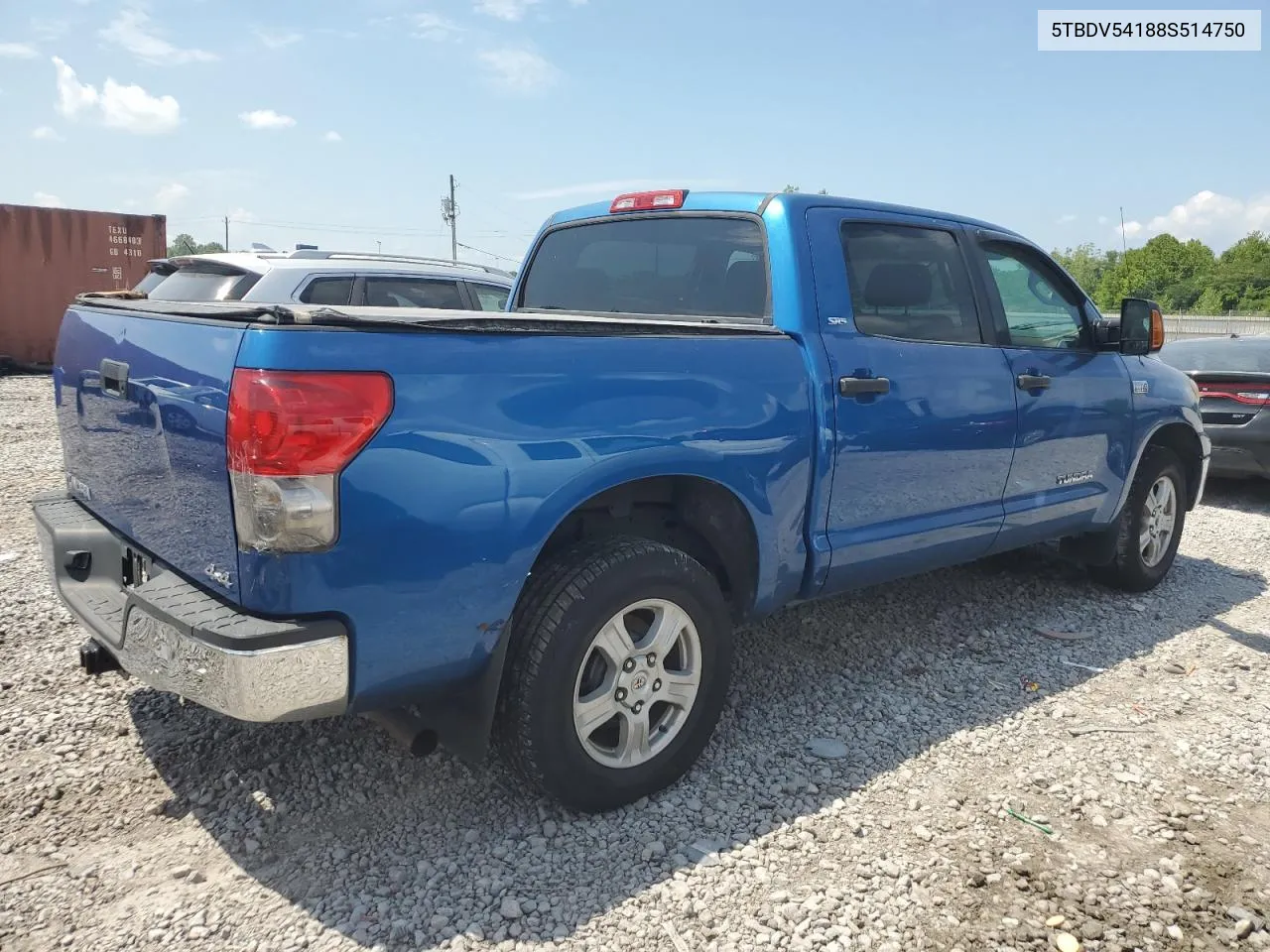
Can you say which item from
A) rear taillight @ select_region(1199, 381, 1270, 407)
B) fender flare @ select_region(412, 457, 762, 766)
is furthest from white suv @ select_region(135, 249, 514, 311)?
rear taillight @ select_region(1199, 381, 1270, 407)

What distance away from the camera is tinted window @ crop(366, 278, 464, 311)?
7.13 metres

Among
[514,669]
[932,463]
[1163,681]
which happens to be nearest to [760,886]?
[514,669]

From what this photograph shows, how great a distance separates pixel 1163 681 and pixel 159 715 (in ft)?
13.4

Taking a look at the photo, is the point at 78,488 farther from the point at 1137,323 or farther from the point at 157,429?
the point at 1137,323

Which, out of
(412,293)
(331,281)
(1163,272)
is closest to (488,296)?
(412,293)

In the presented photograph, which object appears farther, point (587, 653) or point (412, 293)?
point (412, 293)

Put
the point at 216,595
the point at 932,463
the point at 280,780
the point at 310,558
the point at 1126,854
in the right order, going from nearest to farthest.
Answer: the point at 310,558 < the point at 216,595 < the point at 1126,854 < the point at 280,780 < the point at 932,463

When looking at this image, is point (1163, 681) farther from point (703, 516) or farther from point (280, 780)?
point (280, 780)

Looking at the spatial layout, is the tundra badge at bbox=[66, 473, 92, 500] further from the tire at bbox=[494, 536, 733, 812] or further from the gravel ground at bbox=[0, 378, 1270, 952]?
the tire at bbox=[494, 536, 733, 812]

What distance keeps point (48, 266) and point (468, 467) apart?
1694 cm

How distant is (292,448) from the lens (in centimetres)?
218

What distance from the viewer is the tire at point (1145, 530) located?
511 cm

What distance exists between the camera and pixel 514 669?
8.78ft

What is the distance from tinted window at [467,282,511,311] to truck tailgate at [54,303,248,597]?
15.3 ft
